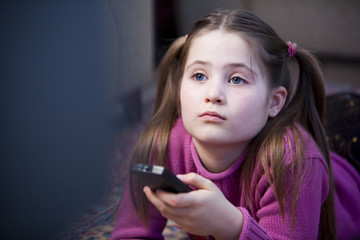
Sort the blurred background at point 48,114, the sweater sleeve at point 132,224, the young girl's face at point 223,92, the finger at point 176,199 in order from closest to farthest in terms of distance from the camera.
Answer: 1. the blurred background at point 48,114
2. the finger at point 176,199
3. the young girl's face at point 223,92
4. the sweater sleeve at point 132,224

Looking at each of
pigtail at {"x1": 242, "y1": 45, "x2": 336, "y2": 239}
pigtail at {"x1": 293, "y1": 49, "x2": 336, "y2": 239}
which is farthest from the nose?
pigtail at {"x1": 293, "y1": 49, "x2": 336, "y2": 239}

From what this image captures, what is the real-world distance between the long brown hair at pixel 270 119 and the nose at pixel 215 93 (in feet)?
0.30

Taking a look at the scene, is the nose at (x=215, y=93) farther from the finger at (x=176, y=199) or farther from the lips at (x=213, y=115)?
the finger at (x=176, y=199)

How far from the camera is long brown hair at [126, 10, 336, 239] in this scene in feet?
2.31

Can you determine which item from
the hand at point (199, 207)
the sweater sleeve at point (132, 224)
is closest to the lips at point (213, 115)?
the hand at point (199, 207)

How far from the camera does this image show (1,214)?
485 millimetres

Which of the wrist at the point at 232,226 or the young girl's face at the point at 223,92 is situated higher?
the young girl's face at the point at 223,92

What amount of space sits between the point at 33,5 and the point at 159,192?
287 millimetres

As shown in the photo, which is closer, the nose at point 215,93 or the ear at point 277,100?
the nose at point 215,93

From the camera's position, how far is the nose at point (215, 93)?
25.5 inches

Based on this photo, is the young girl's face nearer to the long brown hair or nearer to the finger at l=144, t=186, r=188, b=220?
the long brown hair

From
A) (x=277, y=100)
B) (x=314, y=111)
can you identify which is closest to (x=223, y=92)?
(x=277, y=100)

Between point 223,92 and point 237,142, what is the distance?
101 millimetres

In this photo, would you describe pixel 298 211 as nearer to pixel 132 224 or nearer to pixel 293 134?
pixel 293 134
